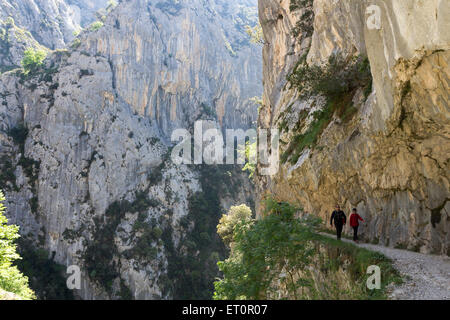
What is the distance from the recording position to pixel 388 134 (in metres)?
10.5

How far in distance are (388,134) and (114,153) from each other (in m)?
57.0

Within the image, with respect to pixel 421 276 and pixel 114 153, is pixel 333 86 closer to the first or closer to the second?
pixel 421 276

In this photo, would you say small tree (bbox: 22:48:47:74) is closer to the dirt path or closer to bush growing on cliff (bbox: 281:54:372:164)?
bush growing on cliff (bbox: 281:54:372:164)

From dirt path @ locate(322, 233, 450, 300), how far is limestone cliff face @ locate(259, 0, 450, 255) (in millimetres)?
1332

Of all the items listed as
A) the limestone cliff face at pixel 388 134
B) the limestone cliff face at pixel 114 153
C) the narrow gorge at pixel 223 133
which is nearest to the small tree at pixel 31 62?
the narrow gorge at pixel 223 133

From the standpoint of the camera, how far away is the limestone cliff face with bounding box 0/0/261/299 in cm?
5175

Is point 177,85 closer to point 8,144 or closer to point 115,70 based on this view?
point 115,70

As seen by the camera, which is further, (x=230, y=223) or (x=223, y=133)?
(x=223, y=133)

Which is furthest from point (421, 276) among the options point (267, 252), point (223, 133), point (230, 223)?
point (223, 133)

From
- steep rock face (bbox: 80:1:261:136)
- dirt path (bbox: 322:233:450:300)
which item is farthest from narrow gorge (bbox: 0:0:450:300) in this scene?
steep rock face (bbox: 80:1:261:136)

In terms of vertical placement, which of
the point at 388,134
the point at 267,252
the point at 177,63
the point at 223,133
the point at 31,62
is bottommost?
the point at 267,252

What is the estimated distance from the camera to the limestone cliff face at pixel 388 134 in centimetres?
735

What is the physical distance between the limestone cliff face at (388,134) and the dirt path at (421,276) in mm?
1332
